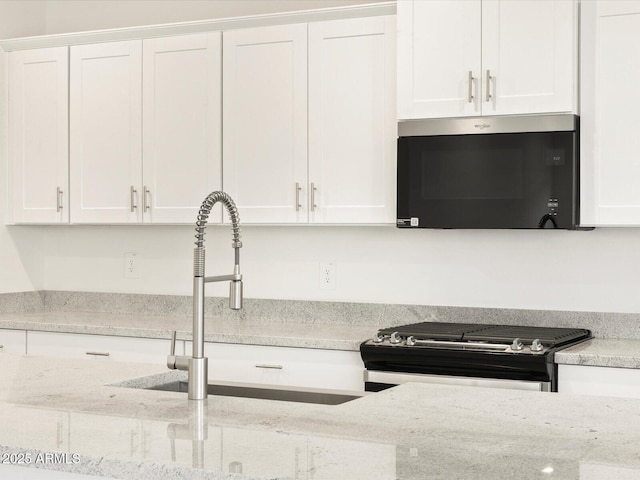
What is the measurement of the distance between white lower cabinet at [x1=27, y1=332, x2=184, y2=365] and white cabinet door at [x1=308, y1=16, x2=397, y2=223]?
3.02 ft

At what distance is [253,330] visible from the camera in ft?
13.3

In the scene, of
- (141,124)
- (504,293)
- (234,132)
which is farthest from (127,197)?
(504,293)

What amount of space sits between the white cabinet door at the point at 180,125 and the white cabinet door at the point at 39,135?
0.51 m

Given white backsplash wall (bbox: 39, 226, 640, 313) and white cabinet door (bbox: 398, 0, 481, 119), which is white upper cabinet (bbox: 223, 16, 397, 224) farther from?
white backsplash wall (bbox: 39, 226, 640, 313)

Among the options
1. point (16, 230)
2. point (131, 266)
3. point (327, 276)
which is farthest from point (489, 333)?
point (16, 230)

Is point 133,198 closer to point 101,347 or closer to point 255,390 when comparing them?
point 101,347

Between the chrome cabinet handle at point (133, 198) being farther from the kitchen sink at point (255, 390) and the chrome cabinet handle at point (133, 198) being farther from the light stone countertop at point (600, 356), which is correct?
the light stone countertop at point (600, 356)

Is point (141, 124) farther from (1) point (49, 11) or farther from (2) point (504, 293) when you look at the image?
(2) point (504, 293)

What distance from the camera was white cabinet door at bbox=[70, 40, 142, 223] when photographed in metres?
4.50

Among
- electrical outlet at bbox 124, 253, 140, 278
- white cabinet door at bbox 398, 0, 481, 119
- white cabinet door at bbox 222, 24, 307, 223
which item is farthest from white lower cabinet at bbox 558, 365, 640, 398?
electrical outlet at bbox 124, 253, 140, 278

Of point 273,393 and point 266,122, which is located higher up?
point 266,122

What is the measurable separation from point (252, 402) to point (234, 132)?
7.70 feet

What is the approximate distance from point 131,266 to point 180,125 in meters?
0.94

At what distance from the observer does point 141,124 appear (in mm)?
4488
